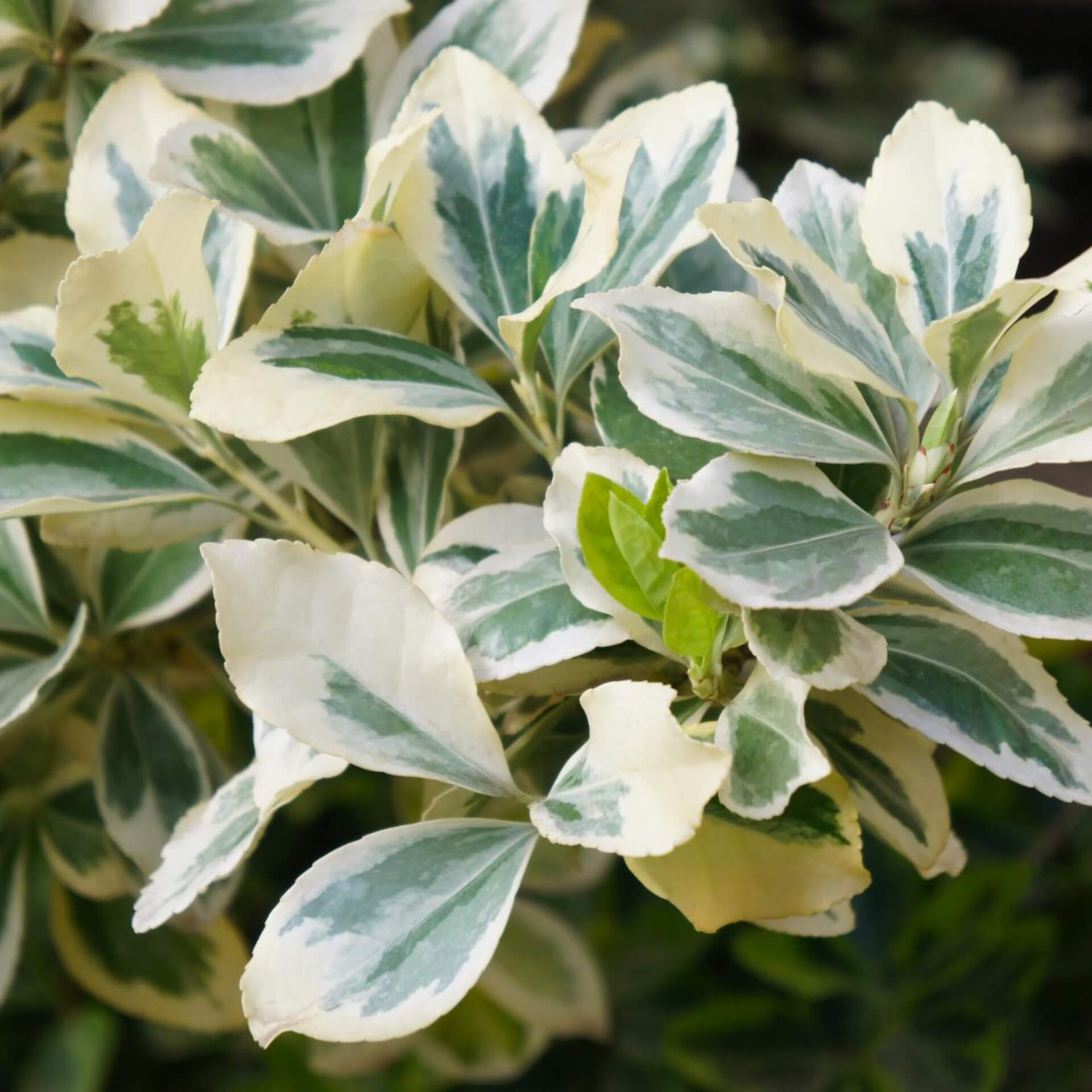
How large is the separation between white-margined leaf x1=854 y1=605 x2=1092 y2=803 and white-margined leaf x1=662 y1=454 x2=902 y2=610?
53 mm

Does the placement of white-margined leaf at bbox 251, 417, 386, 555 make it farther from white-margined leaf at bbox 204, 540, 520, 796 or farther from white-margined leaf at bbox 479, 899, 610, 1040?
white-margined leaf at bbox 479, 899, 610, 1040

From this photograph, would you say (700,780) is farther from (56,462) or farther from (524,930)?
(524,930)

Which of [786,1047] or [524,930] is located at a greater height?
[524,930]

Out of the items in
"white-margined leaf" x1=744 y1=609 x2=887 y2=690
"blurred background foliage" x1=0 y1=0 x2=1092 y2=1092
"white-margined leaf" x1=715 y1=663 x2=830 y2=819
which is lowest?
"blurred background foliage" x1=0 y1=0 x2=1092 y2=1092

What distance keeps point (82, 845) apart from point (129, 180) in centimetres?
Result: 34

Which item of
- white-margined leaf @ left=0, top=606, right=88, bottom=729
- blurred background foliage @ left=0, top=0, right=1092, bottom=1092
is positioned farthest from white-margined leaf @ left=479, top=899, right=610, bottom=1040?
white-margined leaf @ left=0, top=606, right=88, bottom=729

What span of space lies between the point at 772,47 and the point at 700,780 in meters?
2.10

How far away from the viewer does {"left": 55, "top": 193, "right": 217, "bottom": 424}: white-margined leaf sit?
351mm

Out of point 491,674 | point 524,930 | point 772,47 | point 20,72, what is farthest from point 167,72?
point 772,47

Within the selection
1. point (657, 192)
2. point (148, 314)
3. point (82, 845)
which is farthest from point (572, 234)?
point (82, 845)

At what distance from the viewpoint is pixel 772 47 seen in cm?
213

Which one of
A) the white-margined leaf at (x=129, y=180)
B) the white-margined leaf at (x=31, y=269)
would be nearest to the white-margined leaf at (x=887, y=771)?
the white-margined leaf at (x=129, y=180)

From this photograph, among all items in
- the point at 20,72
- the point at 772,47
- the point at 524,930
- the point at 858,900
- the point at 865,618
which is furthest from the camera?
the point at 772,47

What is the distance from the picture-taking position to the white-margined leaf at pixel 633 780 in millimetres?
283
